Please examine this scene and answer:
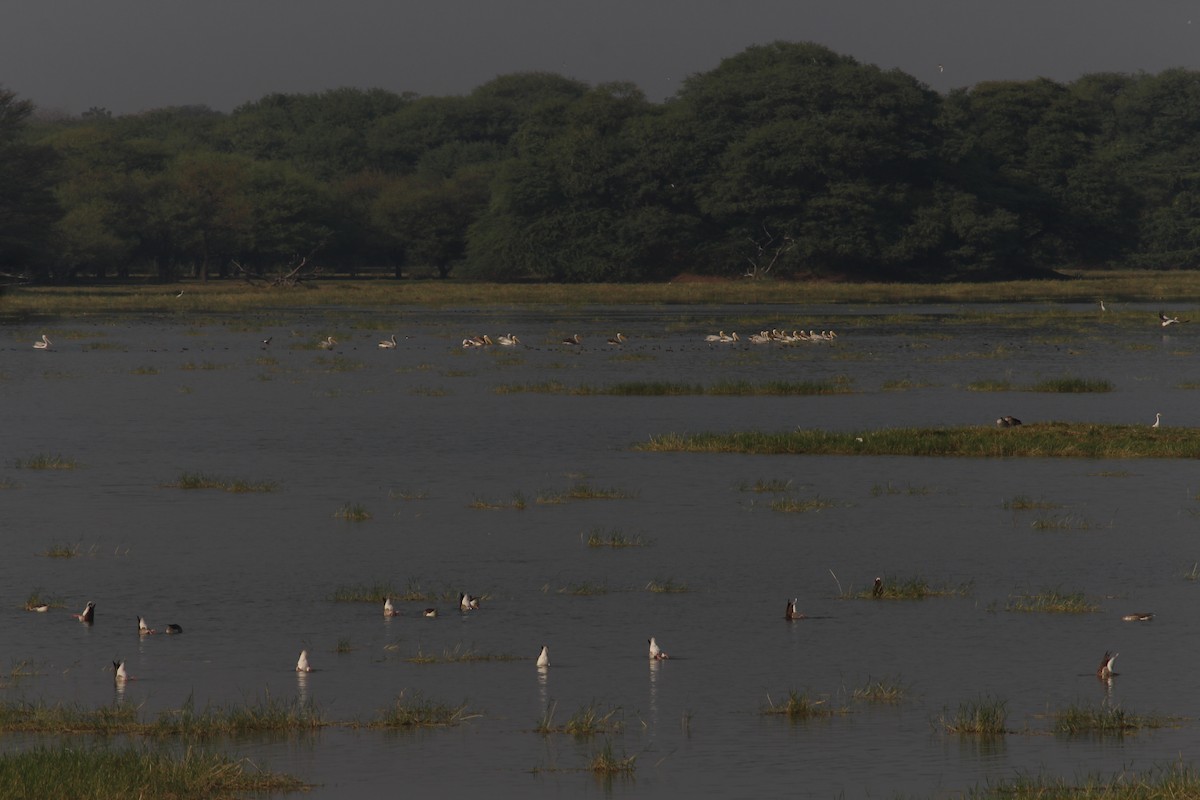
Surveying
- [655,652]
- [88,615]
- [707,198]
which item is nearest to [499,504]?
[88,615]

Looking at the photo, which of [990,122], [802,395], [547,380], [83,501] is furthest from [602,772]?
[990,122]

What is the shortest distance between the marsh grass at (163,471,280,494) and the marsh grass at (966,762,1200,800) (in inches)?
733

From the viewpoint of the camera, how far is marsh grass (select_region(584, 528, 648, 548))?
2431cm

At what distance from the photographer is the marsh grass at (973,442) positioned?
106ft

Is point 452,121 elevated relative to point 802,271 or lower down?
elevated

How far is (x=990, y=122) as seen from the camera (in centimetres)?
12925

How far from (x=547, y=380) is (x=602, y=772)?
38.0m

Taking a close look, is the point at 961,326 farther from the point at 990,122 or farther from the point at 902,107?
the point at 990,122

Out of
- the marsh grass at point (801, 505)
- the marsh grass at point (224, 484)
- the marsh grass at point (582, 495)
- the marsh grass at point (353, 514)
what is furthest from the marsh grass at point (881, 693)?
the marsh grass at point (224, 484)

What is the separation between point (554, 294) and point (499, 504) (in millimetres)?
83120

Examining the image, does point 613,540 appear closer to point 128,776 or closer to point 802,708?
point 802,708

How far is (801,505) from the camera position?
1077 inches

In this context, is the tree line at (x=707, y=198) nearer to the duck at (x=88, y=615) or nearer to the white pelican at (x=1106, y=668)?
the duck at (x=88, y=615)

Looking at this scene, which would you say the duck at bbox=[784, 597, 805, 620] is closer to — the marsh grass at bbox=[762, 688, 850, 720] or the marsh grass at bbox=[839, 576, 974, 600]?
the marsh grass at bbox=[839, 576, 974, 600]
